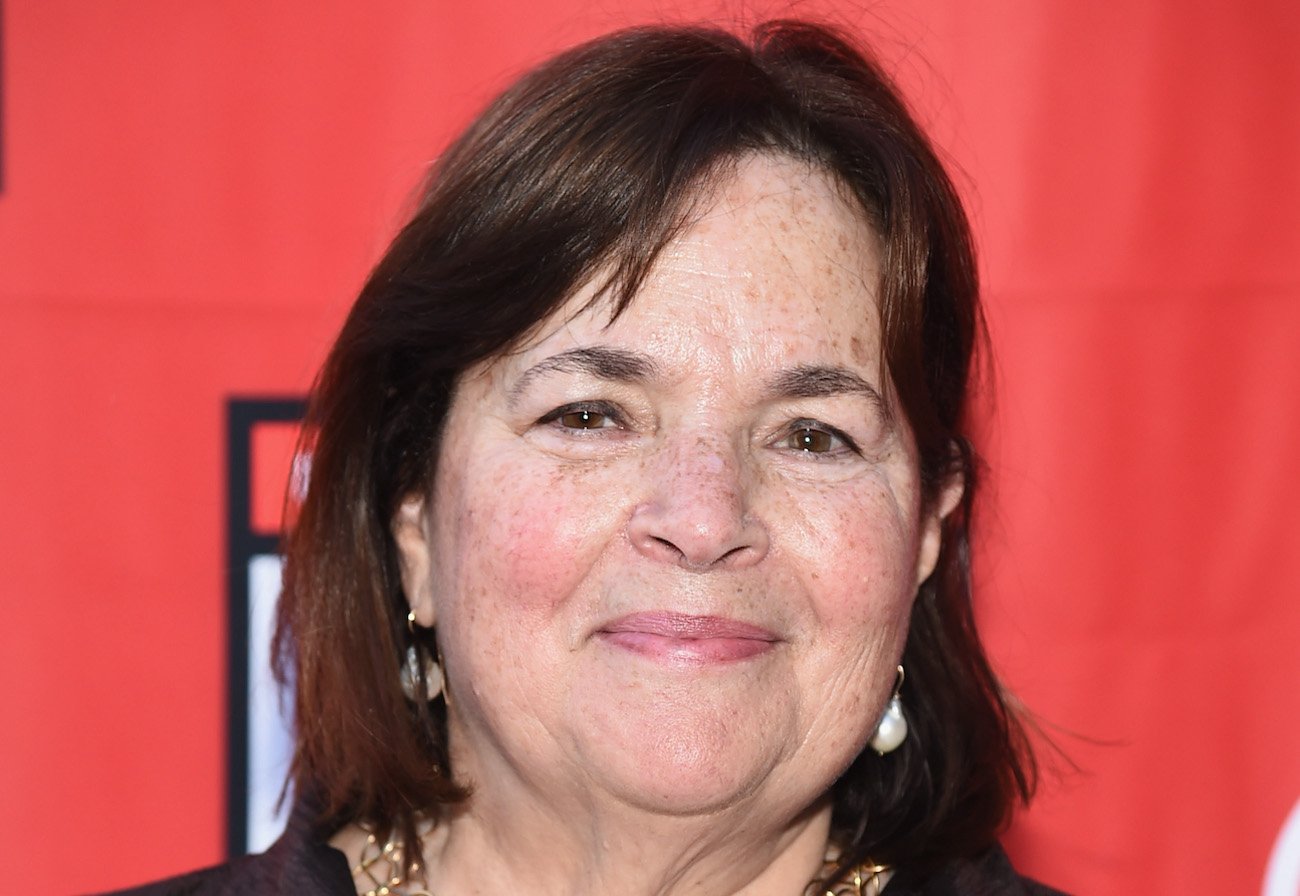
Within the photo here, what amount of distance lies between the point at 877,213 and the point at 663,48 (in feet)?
1.06

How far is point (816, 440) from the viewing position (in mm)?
1669

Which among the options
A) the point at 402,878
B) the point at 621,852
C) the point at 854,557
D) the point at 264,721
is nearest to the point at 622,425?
the point at 854,557

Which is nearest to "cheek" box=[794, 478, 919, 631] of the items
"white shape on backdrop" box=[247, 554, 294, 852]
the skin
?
the skin

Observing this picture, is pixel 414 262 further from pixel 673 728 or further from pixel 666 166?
pixel 673 728

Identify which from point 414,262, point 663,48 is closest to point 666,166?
point 663,48

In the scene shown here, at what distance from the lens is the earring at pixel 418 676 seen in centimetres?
197

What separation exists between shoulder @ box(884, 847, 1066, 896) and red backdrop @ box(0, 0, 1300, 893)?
43 centimetres

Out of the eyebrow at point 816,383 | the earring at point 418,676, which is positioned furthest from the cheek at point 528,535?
the earring at point 418,676

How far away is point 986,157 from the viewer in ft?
7.53

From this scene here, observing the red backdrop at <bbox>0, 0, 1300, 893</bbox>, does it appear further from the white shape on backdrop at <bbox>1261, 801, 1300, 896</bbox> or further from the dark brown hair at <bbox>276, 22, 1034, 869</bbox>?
the dark brown hair at <bbox>276, 22, 1034, 869</bbox>

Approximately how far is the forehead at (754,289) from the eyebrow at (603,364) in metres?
0.01

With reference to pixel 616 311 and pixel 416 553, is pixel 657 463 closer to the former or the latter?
pixel 616 311

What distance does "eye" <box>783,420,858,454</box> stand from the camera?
1.66 m

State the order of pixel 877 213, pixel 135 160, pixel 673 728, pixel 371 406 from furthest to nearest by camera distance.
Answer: pixel 135 160 → pixel 371 406 → pixel 877 213 → pixel 673 728
